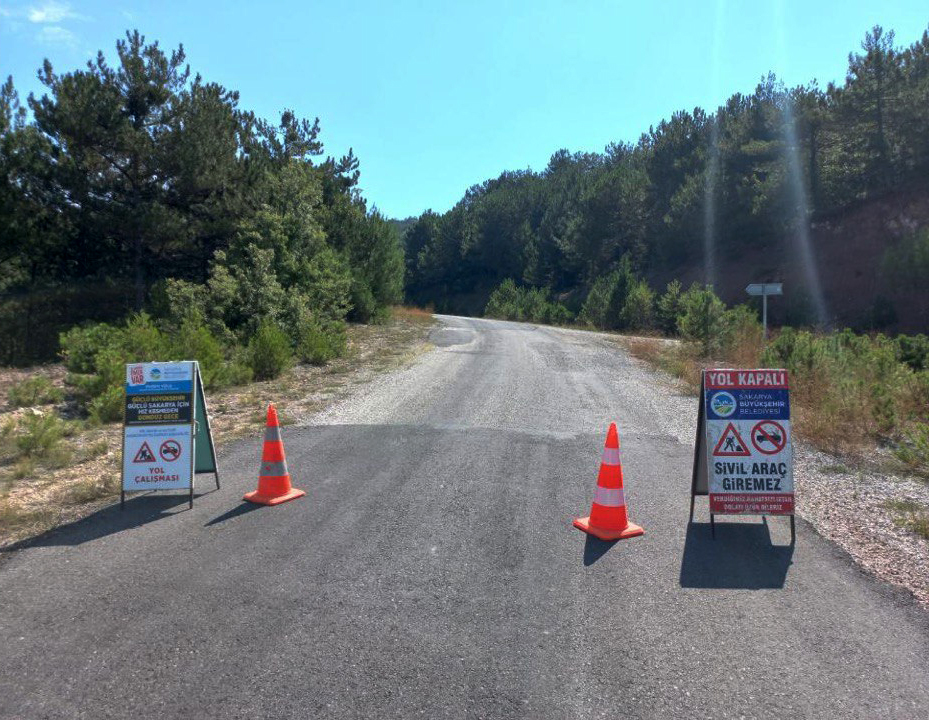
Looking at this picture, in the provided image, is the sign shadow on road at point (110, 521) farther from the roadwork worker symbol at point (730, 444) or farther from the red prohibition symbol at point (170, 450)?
the roadwork worker symbol at point (730, 444)

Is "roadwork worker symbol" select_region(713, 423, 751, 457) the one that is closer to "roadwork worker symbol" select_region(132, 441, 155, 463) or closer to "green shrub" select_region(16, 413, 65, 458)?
"roadwork worker symbol" select_region(132, 441, 155, 463)

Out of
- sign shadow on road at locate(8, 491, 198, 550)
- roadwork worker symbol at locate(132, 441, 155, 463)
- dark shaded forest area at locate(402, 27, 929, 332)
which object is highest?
dark shaded forest area at locate(402, 27, 929, 332)

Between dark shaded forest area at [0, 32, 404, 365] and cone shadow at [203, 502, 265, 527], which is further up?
dark shaded forest area at [0, 32, 404, 365]

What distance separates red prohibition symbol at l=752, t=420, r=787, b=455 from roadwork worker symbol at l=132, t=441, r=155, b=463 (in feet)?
18.0

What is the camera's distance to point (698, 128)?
6172 centimetres

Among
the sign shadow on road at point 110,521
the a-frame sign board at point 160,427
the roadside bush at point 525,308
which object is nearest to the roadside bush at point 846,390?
the a-frame sign board at point 160,427

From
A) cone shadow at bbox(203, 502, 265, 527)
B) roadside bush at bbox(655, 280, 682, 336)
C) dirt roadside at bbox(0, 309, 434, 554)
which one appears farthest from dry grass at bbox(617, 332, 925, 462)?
roadside bush at bbox(655, 280, 682, 336)

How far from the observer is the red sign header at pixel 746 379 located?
5.90 m

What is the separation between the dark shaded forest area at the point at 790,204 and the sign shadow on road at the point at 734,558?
121ft

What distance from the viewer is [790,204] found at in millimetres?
48719

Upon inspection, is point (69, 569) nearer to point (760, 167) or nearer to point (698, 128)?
point (760, 167)

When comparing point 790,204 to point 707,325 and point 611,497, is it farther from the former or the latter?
point 611,497

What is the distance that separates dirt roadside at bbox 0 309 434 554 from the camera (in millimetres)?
6538

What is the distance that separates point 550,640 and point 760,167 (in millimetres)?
52727
